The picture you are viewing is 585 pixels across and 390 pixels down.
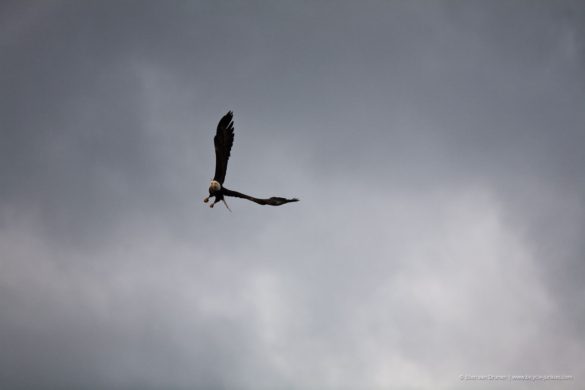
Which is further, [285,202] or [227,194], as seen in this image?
[227,194]

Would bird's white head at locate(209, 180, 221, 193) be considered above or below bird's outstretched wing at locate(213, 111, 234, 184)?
below

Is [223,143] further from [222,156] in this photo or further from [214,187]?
[214,187]

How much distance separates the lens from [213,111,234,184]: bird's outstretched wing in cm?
2600

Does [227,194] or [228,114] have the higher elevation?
[228,114]

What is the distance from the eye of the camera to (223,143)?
26234 mm

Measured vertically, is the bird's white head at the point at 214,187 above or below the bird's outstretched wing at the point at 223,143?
below

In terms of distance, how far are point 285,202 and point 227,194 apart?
4511mm

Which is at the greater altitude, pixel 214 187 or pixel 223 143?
pixel 223 143

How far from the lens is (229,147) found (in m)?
26.5

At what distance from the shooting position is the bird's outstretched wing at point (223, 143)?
85.3 feet

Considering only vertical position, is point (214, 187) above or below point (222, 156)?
below

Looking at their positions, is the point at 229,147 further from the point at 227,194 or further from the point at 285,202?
the point at 285,202

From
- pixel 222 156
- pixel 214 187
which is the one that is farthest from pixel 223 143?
pixel 214 187

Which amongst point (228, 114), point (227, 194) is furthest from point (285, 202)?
point (228, 114)
